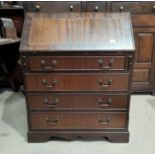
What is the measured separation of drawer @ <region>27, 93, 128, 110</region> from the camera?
75.0 inches

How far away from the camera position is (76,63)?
1.80 meters

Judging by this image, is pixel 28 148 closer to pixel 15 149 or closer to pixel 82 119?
pixel 15 149

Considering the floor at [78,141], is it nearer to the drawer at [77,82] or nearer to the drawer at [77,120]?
the drawer at [77,120]

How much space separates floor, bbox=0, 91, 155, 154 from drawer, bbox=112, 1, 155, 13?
98 centimetres

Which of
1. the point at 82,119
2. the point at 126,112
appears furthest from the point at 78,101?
the point at 126,112

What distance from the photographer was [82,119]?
1982 millimetres

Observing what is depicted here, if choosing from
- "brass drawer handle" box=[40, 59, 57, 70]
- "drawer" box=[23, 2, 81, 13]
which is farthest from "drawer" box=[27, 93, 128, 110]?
"drawer" box=[23, 2, 81, 13]

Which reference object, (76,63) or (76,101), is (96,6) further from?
(76,101)

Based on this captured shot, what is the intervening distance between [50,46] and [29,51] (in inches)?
6.0

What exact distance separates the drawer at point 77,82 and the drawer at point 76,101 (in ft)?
0.19

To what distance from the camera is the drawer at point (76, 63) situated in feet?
5.86

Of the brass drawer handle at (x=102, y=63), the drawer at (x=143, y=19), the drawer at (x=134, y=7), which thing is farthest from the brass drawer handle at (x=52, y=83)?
the drawer at (x=143, y=19)

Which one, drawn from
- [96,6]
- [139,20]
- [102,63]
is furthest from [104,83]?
[139,20]

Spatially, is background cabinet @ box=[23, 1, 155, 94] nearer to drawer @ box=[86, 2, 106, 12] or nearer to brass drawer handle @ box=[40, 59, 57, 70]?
drawer @ box=[86, 2, 106, 12]
